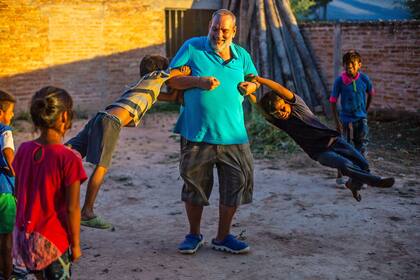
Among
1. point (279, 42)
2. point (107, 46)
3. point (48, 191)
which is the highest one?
point (279, 42)

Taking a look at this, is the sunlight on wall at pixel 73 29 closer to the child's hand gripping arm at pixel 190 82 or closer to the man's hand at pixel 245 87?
the child's hand gripping arm at pixel 190 82

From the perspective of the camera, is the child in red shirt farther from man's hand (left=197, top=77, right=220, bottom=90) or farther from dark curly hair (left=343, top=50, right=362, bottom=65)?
dark curly hair (left=343, top=50, right=362, bottom=65)

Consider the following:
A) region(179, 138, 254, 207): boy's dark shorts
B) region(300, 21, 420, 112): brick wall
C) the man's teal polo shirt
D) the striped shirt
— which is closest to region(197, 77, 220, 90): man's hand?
the man's teal polo shirt

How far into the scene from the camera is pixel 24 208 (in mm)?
2693

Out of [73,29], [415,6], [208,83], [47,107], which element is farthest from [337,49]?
[47,107]

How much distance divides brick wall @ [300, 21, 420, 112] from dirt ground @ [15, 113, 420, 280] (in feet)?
9.46

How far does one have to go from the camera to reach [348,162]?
14.8 ft

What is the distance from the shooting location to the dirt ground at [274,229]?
4051 mm

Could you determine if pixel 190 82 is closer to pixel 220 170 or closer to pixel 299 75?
pixel 220 170

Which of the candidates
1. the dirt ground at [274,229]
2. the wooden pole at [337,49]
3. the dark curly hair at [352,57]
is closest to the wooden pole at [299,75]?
the wooden pole at [337,49]

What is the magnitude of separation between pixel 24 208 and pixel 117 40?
9744mm

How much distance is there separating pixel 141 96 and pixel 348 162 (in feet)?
6.04

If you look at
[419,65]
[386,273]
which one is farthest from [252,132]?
[386,273]

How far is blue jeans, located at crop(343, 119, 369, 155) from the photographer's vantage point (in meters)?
6.32
